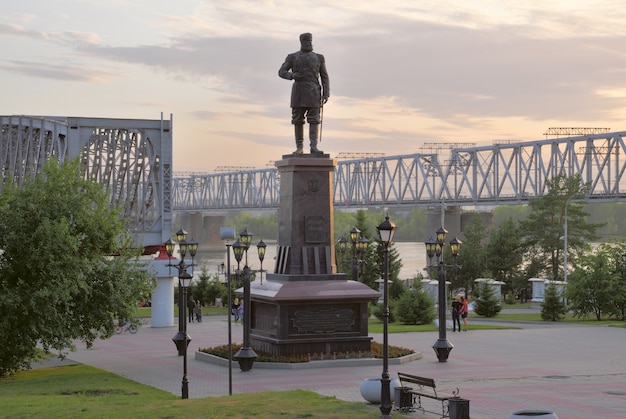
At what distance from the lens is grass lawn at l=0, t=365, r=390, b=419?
18.9 meters

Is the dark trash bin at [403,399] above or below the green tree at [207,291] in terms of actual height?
below

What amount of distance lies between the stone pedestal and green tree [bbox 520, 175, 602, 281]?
168 ft

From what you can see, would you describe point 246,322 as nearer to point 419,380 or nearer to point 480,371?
point 480,371

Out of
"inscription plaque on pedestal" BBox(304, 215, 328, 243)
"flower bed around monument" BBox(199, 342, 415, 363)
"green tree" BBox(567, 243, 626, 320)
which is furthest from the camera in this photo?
"green tree" BBox(567, 243, 626, 320)

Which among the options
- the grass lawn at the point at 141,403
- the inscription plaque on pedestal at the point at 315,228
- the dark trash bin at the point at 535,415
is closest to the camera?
the dark trash bin at the point at 535,415

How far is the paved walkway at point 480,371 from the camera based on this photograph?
21.3 metres

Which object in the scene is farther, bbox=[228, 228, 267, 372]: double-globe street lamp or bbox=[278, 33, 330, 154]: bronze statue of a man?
bbox=[278, 33, 330, 154]: bronze statue of a man

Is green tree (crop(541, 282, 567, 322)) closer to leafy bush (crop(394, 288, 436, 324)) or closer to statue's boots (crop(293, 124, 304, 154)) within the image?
leafy bush (crop(394, 288, 436, 324))

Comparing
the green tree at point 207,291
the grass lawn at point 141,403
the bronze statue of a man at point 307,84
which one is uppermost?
the bronze statue of a man at point 307,84

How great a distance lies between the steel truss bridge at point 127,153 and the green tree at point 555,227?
92.0ft

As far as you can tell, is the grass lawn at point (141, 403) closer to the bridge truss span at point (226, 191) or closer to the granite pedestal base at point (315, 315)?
the granite pedestal base at point (315, 315)

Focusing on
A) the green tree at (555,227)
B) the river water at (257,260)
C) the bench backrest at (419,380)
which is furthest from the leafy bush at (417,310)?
the river water at (257,260)

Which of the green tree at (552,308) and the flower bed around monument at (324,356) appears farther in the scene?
the green tree at (552,308)

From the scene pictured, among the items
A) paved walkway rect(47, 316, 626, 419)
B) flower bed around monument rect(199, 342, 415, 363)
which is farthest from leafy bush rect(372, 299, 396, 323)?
flower bed around monument rect(199, 342, 415, 363)
